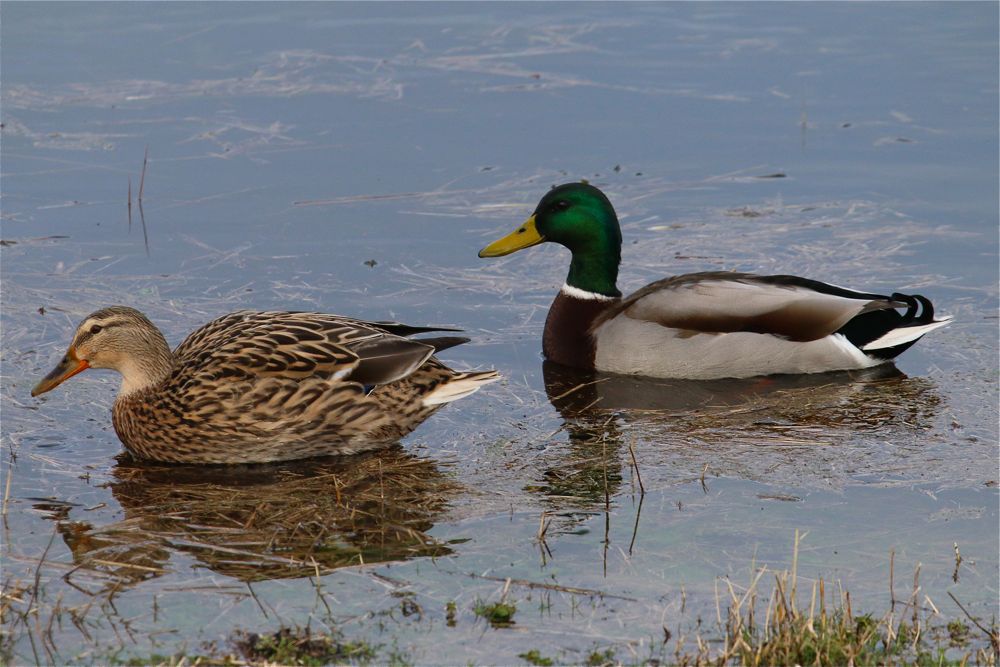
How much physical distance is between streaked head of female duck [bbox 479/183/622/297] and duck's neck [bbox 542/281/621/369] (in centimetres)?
15

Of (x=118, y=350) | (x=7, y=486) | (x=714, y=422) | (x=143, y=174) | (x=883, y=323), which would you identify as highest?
(x=143, y=174)

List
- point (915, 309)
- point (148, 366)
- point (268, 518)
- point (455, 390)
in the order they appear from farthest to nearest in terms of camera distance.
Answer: point (915, 309)
point (455, 390)
point (148, 366)
point (268, 518)

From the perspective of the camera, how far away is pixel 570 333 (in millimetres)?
9023

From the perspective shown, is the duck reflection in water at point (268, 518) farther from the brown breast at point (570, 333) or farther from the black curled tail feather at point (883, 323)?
the black curled tail feather at point (883, 323)

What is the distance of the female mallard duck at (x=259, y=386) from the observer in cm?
721

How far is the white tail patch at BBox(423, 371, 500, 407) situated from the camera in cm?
752

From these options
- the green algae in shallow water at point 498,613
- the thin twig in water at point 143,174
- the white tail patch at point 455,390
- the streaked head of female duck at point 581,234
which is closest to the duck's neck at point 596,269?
the streaked head of female duck at point 581,234

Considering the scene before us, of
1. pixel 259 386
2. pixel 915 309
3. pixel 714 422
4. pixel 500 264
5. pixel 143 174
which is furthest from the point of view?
pixel 143 174

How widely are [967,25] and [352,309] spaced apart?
8.48 m

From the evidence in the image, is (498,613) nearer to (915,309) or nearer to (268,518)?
(268,518)

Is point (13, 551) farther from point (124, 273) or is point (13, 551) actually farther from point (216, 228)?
point (216, 228)

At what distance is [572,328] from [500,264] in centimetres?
162

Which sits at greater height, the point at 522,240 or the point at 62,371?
the point at 522,240

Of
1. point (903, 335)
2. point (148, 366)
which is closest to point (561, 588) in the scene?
point (148, 366)
